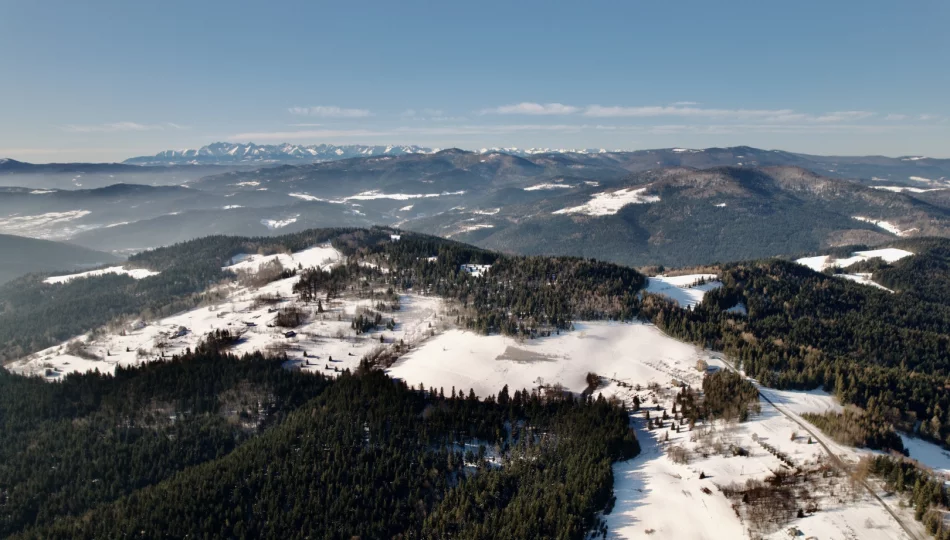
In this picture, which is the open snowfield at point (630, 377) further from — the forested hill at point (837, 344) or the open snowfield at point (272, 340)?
the forested hill at point (837, 344)

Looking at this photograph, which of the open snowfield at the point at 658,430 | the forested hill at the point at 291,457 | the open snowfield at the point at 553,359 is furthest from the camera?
the open snowfield at the point at 553,359

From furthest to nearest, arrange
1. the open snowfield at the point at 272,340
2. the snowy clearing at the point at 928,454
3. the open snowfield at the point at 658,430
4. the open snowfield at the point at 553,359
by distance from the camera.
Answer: the open snowfield at the point at 272,340, the open snowfield at the point at 553,359, the snowy clearing at the point at 928,454, the open snowfield at the point at 658,430

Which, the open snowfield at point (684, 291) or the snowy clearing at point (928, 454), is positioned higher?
the open snowfield at point (684, 291)

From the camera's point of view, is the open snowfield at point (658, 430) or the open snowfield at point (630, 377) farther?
the open snowfield at point (630, 377)

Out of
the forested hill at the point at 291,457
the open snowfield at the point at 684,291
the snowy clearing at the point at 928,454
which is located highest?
the open snowfield at the point at 684,291

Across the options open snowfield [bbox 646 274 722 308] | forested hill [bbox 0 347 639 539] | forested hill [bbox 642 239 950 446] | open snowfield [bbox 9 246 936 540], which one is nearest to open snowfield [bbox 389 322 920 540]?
open snowfield [bbox 9 246 936 540]

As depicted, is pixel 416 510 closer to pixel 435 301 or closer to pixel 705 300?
pixel 435 301

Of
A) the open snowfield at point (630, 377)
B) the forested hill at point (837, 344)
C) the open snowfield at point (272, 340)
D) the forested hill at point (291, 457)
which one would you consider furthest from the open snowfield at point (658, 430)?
the open snowfield at point (272, 340)

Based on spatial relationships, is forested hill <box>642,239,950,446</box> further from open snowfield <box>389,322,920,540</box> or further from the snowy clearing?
open snowfield <box>389,322,920,540</box>
